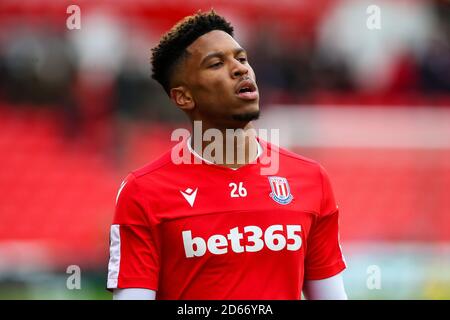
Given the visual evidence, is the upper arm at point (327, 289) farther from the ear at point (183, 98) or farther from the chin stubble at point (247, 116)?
the ear at point (183, 98)

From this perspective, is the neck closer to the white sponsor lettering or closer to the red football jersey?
the red football jersey

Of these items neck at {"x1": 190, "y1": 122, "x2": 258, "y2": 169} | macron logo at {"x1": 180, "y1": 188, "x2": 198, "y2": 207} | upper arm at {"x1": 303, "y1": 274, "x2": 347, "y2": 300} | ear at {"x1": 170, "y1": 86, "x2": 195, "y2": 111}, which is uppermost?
ear at {"x1": 170, "y1": 86, "x2": 195, "y2": 111}

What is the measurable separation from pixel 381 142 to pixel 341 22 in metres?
1.65

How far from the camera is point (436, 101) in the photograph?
1098 cm

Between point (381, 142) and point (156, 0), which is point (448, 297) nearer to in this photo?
point (381, 142)

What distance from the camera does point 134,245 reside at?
3.73 m

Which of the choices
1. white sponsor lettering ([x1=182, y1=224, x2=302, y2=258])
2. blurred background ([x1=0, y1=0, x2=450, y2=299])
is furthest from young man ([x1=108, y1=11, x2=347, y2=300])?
blurred background ([x1=0, y1=0, x2=450, y2=299])

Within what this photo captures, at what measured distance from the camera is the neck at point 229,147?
3914 millimetres

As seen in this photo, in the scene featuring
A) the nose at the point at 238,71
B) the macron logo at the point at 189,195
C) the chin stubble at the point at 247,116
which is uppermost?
the nose at the point at 238,71

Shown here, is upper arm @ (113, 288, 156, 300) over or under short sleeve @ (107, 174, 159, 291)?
under

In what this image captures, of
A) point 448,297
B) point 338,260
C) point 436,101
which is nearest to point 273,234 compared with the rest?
point 338,260

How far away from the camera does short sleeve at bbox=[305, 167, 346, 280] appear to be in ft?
12.7

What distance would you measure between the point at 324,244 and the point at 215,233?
1.68 feet

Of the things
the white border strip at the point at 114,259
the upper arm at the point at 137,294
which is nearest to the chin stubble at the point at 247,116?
the white border strip at the point at 114,259
